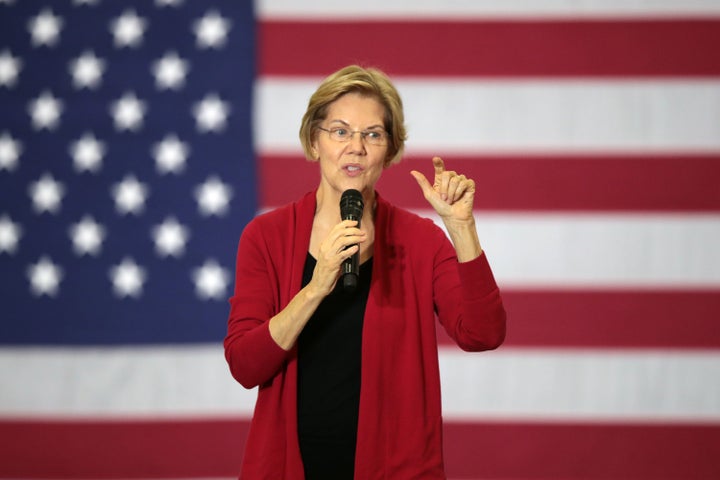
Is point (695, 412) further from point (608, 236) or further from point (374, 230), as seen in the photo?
point (374, 230)

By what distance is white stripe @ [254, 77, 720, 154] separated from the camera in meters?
2.48

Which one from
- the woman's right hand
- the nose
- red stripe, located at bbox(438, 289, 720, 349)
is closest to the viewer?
the woman's right hand

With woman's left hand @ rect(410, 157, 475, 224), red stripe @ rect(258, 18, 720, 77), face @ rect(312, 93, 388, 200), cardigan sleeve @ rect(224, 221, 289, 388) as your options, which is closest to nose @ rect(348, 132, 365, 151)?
face @ rect(312, 93, 388, 200)

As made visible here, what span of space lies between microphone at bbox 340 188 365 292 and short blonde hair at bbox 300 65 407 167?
13cm

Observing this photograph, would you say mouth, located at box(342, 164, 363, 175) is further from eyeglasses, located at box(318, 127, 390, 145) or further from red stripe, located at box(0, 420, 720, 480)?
red stripe, located at box(0, 420, 720, 480)

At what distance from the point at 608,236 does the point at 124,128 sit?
5.60 ft

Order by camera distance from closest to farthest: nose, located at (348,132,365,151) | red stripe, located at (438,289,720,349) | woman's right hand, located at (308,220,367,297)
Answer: woman's right hand, located at (308,220,367,297), nose, located at (348,132,365,151), red stripe, located at (438,289,720,349)

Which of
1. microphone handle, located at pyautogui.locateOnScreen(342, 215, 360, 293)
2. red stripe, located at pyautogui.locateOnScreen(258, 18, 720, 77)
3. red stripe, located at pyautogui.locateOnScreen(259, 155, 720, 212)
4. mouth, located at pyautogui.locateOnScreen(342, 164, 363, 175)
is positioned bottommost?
microphone handle, located at pyautogui.locateOnScreen(342, 215, 360, 293)

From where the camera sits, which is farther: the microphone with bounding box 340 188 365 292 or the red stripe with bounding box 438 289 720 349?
the red stripe with bounding box 438 289 720 349

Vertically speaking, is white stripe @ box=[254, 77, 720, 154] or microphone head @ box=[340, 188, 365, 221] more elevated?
white stripe @ box=[254, 77, 720, 154]

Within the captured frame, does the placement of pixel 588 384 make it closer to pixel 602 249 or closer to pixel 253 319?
pixel 602 249

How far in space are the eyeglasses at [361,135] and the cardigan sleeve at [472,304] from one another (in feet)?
0.81

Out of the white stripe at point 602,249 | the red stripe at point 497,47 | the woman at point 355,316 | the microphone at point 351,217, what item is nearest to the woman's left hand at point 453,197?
the woman at point 355,316

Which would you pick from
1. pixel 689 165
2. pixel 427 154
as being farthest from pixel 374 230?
pixel 689 165
